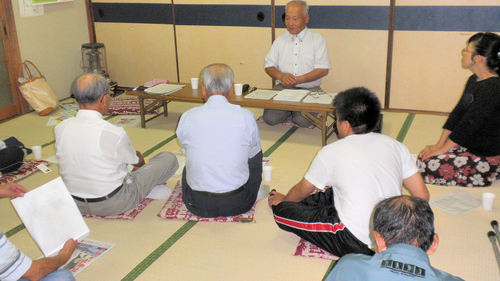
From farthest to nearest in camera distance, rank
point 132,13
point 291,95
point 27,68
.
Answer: point 132,13
point 27,68
point 291,95

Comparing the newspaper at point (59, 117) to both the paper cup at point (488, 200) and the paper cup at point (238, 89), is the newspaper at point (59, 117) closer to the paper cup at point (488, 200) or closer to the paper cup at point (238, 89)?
the paper cup at point (238, 89)

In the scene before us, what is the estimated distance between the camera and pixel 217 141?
263 cm

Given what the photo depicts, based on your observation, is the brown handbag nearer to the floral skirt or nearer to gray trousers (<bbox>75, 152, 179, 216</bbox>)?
gray trousers (<bbox>75, 152, 179, 216</bbox>)

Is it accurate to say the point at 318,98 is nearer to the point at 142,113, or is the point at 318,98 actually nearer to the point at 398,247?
the point at 142,113

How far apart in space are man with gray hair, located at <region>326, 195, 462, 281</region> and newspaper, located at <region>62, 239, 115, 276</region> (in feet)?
4.93

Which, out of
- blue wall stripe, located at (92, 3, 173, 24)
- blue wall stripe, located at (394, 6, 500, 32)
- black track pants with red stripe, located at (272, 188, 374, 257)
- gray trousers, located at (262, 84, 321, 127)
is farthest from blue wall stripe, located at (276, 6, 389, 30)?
black track pants with red stripe, located at (272, 188, 374, 257)

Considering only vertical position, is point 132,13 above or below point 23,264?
above

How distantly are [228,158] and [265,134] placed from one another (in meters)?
1.69

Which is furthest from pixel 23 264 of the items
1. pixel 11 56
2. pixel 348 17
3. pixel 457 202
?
pixel 348 17

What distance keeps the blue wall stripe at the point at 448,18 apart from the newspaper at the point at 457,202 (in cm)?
201

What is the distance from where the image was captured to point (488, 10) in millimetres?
4359

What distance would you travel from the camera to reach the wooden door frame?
15.9 feet

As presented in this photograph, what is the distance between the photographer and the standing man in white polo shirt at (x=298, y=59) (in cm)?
439

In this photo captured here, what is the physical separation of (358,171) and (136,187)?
1.44 meters
